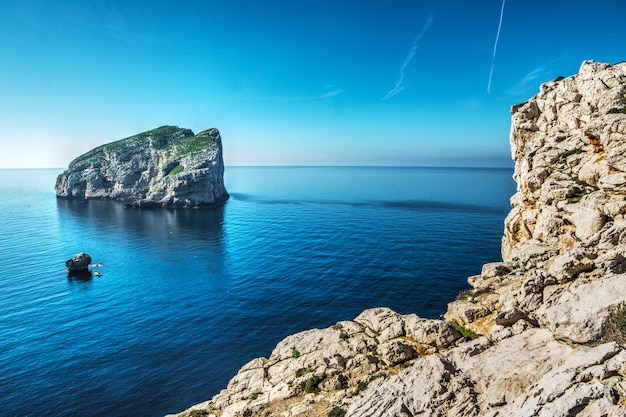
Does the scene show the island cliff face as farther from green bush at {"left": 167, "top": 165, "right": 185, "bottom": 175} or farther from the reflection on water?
the reflection on water

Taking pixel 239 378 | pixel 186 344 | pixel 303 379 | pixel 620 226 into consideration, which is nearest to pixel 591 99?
pixel 620 226

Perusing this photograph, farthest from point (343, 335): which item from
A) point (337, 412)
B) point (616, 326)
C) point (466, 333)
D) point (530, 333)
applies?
point (616, 326)

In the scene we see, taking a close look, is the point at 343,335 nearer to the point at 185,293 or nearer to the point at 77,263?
the point at 185,293

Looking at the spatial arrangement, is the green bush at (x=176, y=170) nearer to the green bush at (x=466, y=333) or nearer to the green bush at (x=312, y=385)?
the green bush at (x=312, y=385)

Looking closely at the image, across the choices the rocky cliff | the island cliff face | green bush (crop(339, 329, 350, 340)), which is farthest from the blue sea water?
the island cliff face

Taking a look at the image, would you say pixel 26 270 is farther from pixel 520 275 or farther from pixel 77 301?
pixel 520 275

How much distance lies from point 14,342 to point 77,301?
12626mm

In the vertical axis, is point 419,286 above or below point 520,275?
below

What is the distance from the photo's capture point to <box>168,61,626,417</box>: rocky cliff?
15.7 meters

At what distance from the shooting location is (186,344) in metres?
42.2

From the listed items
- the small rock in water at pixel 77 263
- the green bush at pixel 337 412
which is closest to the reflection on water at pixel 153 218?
the small rock in water at pixel 77 263

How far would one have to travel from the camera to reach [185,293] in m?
57.4

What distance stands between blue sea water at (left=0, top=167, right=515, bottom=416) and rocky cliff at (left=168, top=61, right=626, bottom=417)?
43.4 ft

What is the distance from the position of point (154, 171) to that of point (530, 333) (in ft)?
593
